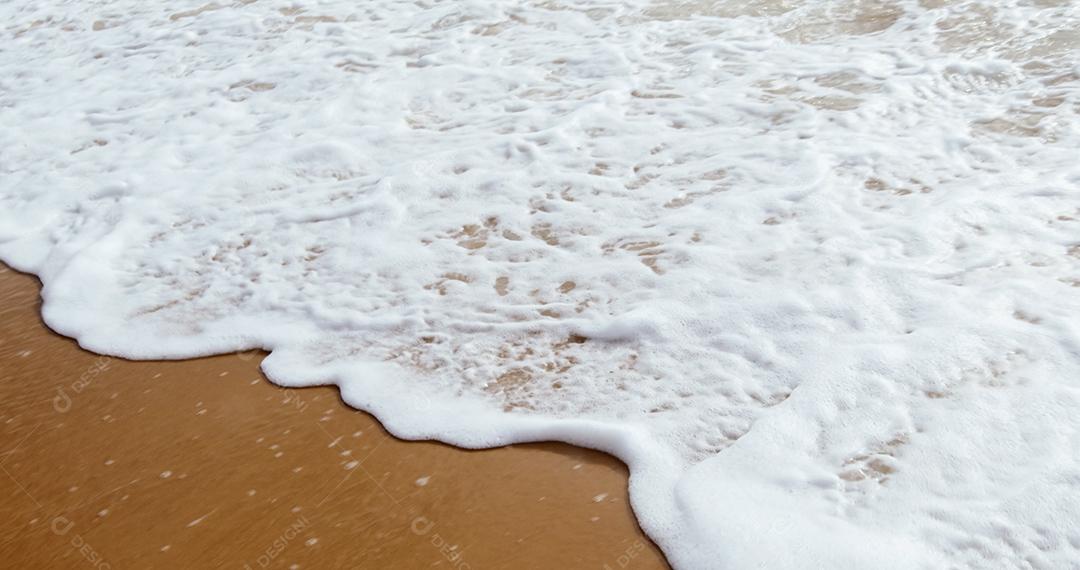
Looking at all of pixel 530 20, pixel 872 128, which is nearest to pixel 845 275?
pixel 872 128

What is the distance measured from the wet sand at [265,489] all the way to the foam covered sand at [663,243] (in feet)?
0.29

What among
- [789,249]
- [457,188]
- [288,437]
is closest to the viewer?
[288,437]

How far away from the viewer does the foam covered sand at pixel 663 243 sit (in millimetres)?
2223

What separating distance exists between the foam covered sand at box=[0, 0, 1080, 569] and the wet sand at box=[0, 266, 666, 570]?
0.29ft

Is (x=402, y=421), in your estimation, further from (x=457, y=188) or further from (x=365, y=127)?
(x=365, y=127)

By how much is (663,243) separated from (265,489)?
4.90ft

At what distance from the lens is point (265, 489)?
2338 millimetres

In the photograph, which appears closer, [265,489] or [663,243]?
[265,489]

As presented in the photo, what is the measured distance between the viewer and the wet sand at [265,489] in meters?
2.14

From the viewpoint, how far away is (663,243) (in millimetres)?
3170

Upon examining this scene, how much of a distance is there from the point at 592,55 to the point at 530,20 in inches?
31.1

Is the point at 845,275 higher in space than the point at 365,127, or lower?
Result: higher

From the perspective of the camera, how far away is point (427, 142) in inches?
162

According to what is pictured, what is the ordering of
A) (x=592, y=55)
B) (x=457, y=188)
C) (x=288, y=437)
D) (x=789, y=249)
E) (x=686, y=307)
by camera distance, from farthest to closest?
(x=592, y=55) < (x=457, y=188) < (x=789, y=249) < (x=686, y=307) < (x=288, y=437)
